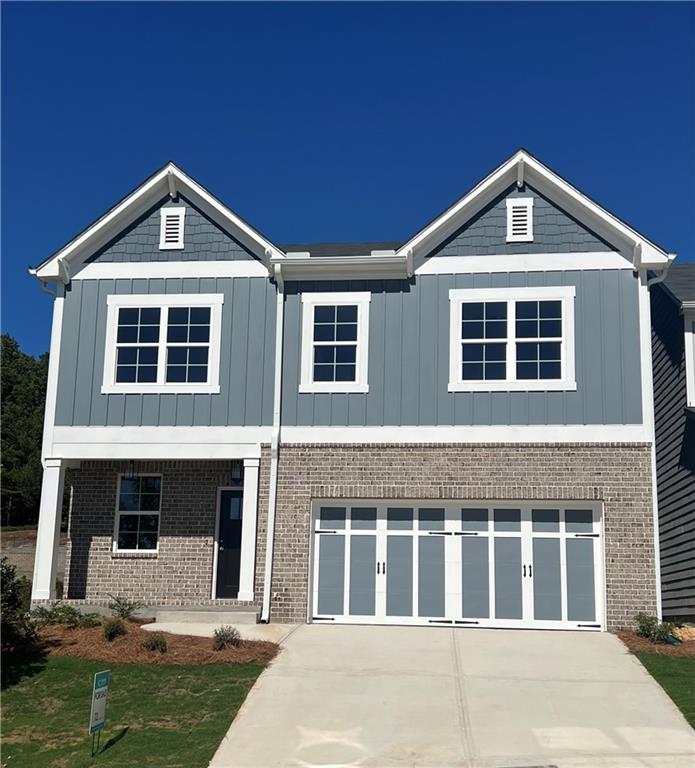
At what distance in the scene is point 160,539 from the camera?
696 inches

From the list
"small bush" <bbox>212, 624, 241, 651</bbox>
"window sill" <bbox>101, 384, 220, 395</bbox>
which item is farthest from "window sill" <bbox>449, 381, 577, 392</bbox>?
"small bush" <bbox>212, 624, 241, 651</bbox>

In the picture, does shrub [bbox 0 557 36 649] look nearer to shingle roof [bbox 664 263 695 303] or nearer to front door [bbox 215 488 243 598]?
front door [bbox 215 488 243 598]

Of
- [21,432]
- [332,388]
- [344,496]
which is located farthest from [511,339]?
[21,432]

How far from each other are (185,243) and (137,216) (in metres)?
1.17

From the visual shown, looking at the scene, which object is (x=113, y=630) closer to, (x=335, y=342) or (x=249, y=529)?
(x=249, y=529)

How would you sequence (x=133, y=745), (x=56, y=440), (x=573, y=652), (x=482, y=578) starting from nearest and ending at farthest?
(x=133, y=745) < (x=573, y=652) < (x=482, y=578) < (x=56, y=440)

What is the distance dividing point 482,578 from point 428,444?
8.45 feet

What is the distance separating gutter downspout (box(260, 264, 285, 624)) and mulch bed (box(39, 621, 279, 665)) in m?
2.15

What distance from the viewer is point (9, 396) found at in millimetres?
52344

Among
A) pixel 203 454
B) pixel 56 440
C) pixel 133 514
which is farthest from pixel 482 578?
pixel 56 440

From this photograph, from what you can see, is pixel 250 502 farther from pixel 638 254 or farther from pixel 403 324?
pixel 638 254

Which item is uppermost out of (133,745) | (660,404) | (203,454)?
(660,404)

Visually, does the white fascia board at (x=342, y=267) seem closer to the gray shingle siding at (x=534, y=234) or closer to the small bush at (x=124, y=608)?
the gray shingle siding at (x=534, y=234)

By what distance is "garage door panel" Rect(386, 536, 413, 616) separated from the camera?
16109 mm
